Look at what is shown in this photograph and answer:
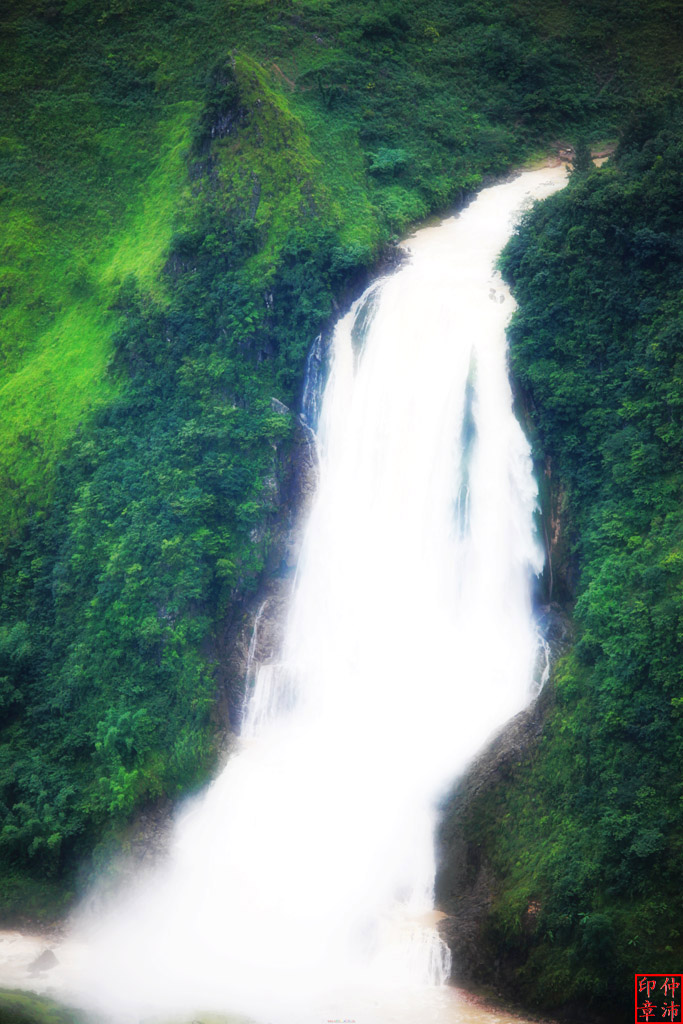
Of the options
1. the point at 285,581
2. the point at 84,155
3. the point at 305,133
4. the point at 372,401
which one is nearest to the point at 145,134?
the point at 84,155

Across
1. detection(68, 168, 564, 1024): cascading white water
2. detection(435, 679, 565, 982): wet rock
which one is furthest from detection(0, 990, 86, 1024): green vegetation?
detection(435, 679, 565, 982): wet rock

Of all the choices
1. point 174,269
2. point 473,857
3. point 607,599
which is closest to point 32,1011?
point 473,857

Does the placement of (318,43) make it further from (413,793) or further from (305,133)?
(413,793)

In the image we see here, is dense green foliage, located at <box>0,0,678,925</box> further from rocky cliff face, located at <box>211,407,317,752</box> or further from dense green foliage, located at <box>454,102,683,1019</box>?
dense green foliage, located at <box>454,102,683,1019</box>

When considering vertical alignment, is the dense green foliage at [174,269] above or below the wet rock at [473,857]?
above

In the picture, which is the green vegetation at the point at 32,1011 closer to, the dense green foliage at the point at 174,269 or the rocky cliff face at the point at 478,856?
the dense green foliage at the point at 174,269

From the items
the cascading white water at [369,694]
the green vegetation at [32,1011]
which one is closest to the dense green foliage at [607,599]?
the cascading white water at [369,694]
